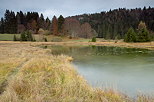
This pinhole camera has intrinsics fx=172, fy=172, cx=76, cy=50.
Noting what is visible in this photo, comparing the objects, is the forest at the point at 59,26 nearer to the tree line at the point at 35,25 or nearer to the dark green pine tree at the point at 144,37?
the tree line at the point at 35,25

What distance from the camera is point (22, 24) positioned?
266 feet

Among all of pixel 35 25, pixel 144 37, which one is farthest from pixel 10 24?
pixel 144 37

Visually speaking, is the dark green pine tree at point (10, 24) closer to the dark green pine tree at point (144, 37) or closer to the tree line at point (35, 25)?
the tree line at point (35, 25)

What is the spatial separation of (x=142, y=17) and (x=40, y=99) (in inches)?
3972

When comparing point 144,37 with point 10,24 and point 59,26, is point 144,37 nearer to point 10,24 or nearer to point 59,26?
point 59,26

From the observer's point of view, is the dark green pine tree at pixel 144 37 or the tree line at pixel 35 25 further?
the tree line at pixel 35 25

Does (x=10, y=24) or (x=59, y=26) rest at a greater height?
(x=10, y=24)

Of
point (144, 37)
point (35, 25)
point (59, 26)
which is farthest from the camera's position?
point (35, 25)

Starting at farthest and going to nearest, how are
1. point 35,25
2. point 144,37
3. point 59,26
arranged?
point 35,25, point 59,26, point 144,37

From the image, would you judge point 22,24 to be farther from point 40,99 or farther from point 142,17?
point 40,99

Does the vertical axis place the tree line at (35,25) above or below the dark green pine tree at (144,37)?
above

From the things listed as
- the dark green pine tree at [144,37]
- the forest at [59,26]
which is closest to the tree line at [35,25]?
the forest at [59,26]

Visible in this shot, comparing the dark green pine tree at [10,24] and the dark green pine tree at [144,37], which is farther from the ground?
the dark green pine tree at [10,24]

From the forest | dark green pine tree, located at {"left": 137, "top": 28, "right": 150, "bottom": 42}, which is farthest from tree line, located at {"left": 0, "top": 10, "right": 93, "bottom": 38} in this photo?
dark green pine tree, located at {"left": 137, "top": 28, "right": 150, "bottom": 42}
